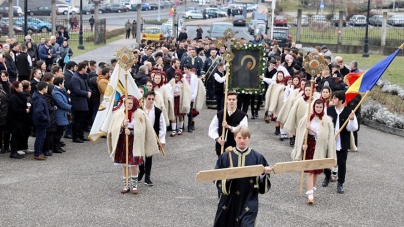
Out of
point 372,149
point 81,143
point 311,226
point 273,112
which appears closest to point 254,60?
point 273,112

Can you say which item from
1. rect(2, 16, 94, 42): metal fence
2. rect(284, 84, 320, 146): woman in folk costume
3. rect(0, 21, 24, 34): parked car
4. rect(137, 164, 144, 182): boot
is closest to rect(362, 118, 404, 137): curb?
rect(284, 84, 320, 146): woman in folk costume

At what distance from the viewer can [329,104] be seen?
1327cm

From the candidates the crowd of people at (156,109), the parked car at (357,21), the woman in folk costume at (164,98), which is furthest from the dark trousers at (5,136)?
the parked car at (357,21)

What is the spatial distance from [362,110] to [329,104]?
23.4ft

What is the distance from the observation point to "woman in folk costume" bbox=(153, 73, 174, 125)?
15.2 metres

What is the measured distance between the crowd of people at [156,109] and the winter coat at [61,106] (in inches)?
0.8

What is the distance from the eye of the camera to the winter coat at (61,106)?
1424 centimetres

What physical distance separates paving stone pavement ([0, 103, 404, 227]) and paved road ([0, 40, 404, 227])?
0.01 meters

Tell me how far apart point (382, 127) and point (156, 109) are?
8843 mm

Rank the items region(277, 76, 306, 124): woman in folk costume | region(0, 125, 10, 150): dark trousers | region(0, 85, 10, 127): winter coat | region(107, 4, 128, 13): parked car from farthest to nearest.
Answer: region(107, 4, 128, 13): parked car → region(277, 76, 306, 124): woman in folk costume → region(0, 125, 10, 150): dark trousers → region(0, 85, 10, 127): winter coat

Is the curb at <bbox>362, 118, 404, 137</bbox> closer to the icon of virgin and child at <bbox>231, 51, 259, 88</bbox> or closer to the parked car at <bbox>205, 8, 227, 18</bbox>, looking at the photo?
the icon of virgin and child at <bbox>231, 51, 259, 88</bbox>

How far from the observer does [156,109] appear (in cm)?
1202

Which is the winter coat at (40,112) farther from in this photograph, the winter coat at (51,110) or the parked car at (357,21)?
the parked car at (357,21)

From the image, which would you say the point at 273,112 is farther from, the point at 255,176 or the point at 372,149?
the point at 255,176
